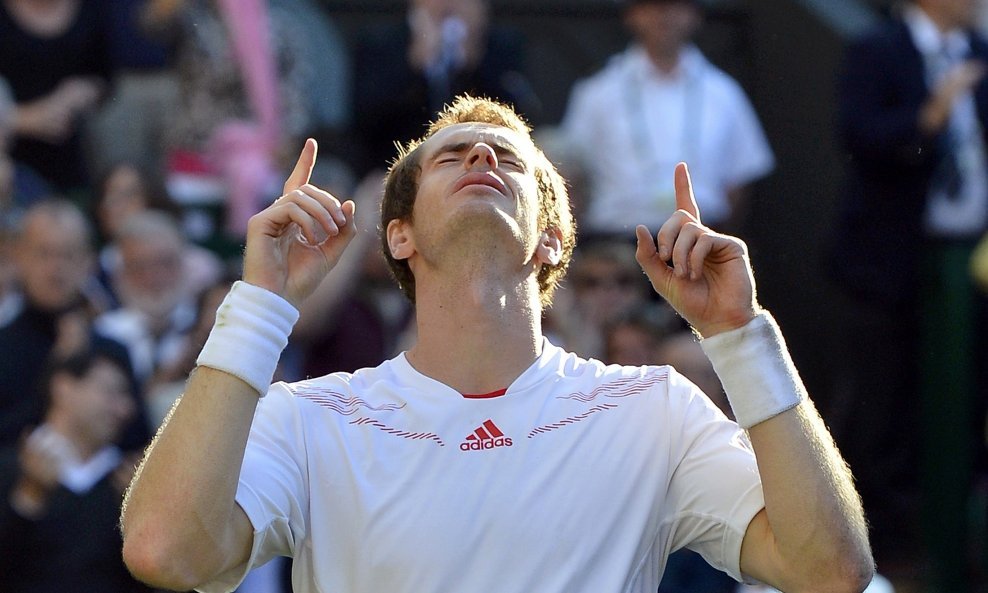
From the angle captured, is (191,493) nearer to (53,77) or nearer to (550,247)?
(550,247)

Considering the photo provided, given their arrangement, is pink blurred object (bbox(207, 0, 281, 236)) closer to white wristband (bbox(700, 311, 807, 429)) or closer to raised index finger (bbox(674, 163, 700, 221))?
raised index finger (bbox(674, 163, 700, 221))

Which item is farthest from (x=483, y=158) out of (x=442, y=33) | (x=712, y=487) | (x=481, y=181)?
(x=442, y=33)

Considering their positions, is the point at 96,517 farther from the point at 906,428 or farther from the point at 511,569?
the point at 906,428

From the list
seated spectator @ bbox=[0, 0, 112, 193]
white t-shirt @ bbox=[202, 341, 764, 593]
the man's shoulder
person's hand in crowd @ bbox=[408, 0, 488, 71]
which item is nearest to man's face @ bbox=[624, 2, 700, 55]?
the man's shoulder

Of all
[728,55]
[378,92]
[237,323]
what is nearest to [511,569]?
[237,323]

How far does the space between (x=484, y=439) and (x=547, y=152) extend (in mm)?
4260

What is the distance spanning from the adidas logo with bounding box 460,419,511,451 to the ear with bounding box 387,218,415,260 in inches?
25.0

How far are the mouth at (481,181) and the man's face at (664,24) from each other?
13.9ft

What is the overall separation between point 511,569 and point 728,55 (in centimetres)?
668

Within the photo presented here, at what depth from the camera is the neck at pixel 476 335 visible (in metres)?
3.93

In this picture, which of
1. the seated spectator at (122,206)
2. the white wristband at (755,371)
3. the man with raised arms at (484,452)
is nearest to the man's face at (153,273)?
the seated spectator at (122,206)

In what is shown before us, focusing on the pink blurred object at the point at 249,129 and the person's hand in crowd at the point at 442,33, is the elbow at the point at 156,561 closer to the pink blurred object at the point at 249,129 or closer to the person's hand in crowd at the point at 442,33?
the pink blurred object at the point at 249,129

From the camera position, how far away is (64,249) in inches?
281

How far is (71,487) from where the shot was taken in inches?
254
